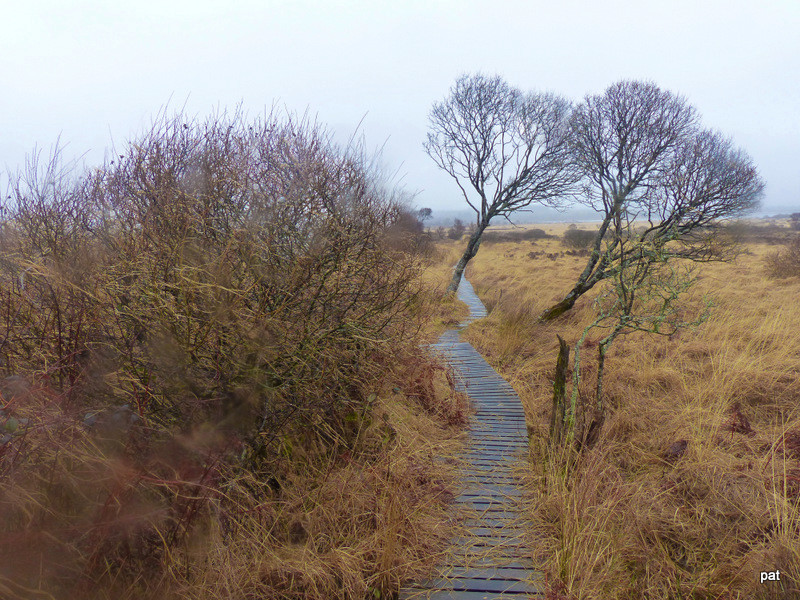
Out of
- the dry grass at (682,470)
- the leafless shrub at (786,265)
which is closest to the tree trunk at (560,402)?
the dry grass at (682,470)

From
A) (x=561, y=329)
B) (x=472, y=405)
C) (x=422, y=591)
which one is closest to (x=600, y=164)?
(x=561, y=329)

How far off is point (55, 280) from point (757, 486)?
5.37 m

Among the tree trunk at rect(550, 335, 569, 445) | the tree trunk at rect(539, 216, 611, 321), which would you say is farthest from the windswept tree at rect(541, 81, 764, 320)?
the tree trunk at rect(550, 335, 569, 445)

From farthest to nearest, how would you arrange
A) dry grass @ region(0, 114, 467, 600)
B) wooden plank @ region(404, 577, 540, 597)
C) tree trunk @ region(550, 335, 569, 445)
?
tree trunk @ region(550, 335, 569, 445) → wooden plank @ region(404, 577, 540, 597) → dry grass @ region(0, 114, 467, 600)

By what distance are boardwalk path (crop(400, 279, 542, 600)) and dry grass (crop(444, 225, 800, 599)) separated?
18cm

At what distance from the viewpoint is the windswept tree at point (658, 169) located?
8188mm

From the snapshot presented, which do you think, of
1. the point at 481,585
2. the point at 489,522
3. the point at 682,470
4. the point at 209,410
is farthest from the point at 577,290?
the point at 209,410

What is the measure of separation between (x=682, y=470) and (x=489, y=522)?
7.18 ft

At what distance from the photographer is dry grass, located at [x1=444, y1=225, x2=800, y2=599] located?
280 centimetres

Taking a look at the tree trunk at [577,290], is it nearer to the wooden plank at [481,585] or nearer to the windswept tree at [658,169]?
the windswept tree at [658,169]

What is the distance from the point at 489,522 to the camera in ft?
10.2

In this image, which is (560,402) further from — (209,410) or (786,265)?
(786,265)

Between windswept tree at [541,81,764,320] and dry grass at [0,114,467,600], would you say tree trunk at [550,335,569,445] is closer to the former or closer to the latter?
dry grass at [0,114,467,600]

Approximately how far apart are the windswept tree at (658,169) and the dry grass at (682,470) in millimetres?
1918
